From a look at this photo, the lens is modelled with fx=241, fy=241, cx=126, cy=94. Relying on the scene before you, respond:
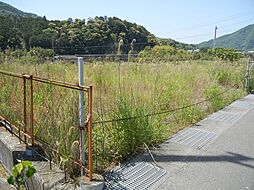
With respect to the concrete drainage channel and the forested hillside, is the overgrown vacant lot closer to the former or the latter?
the concrete drainage channel

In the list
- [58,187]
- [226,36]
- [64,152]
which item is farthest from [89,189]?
[226,36]

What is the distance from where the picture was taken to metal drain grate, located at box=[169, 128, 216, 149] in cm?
424

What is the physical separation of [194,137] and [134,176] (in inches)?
75.8

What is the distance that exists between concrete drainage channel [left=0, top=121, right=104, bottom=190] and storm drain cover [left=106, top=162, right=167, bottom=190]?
0.32 metres

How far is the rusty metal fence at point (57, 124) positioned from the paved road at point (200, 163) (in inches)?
24.5

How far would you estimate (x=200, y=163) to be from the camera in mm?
3479

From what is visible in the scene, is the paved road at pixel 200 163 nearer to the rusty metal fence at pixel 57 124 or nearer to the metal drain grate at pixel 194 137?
the metal drain grate at pixel 194 137

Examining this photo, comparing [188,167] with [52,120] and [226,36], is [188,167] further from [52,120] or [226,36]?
[226,36]

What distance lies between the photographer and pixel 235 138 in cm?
458

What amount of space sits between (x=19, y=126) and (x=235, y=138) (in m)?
3.84

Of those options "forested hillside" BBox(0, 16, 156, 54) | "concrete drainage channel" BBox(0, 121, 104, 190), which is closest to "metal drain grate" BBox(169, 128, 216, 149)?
"concrete drainage channel" BBox(0, 121, 104, 190)

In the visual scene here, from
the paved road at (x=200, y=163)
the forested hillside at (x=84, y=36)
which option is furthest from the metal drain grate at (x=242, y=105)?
the forested hillside at (x=84, y=36)

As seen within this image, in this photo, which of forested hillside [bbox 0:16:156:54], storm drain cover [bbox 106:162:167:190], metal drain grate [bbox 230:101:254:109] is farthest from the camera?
forested hillside [bbox 0:16:156:54]

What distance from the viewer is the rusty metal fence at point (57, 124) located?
2.68 metres
